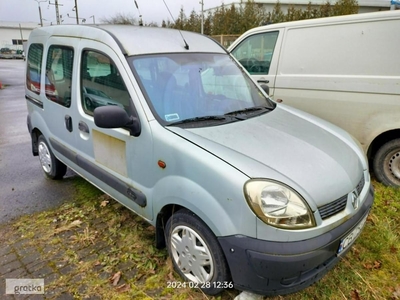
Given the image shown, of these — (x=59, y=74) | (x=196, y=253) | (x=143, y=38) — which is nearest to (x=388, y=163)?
(x=196, y=253)

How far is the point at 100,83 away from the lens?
2.84m

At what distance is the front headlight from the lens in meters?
1.76

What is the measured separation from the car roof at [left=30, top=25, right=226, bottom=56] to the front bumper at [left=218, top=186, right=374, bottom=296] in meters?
1.76

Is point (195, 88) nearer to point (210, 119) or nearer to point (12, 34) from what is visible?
point (210, 119)

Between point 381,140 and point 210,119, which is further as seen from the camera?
point 381,140

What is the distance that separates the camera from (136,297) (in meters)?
2.24

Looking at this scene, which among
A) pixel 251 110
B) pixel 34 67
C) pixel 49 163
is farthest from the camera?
pixel 49 163

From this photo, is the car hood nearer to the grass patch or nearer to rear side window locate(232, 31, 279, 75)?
the grass patch

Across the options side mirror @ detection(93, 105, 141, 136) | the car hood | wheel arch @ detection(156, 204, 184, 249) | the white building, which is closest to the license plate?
the car hood

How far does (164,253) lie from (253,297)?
36.5 inches

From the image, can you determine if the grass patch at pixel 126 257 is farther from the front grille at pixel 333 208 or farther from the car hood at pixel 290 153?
the car hood at pixel 290 153

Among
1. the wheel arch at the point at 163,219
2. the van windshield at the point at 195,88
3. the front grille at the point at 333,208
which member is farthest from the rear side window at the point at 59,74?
the front grille at the point at 333,208

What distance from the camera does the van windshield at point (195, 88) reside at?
2.43 m

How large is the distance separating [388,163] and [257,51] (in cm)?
253
